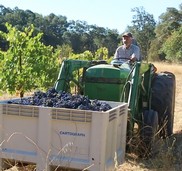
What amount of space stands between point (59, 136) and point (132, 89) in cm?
175

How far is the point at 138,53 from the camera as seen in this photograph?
6.84 metres

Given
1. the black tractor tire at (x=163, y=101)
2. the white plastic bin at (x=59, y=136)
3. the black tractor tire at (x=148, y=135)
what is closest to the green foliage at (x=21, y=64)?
the black tractor tire at (x=163, y=101)

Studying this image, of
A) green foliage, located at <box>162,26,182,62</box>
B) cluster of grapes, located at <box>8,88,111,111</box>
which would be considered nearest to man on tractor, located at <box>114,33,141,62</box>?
cluster of grapes, located at <box>8,88,111,111</box>

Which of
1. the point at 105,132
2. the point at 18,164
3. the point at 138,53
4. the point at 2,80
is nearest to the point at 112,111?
the point at 105,132

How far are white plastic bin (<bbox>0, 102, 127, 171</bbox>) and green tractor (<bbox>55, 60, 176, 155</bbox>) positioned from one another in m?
1.26

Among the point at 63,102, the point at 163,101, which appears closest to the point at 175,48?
the point at 163,101

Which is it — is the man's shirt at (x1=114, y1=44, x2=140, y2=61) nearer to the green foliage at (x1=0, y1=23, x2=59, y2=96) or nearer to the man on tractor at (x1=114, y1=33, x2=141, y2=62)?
the man on tractor at (x1=114, y1=33, x2=141, y2=62)

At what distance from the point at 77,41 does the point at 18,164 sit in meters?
87.5

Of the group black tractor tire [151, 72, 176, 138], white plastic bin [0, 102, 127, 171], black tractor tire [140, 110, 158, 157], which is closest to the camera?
white plastic bin [0, 102, 127, 171]

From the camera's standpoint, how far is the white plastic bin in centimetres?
401

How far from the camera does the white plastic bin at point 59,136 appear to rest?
401 centimetres

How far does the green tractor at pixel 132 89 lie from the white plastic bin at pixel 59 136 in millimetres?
1259

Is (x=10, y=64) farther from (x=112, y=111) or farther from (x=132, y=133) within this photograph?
(x=112, y=111)

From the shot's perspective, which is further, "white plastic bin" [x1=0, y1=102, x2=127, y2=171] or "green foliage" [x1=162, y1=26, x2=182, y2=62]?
"green foliage" [x1=162, y1=26, x2=182, y2=62]
